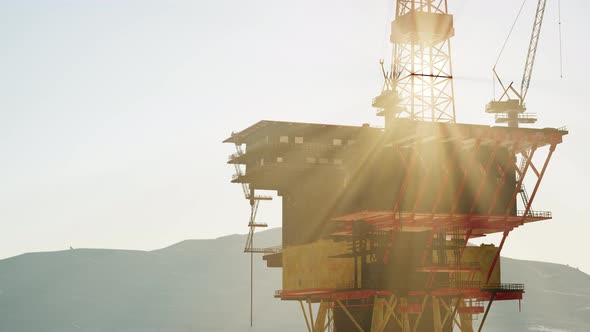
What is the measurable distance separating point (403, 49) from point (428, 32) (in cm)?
411

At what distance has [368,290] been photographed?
309ft

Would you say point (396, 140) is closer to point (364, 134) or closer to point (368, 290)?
point (368, 290)

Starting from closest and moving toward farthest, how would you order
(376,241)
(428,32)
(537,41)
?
(376,241) → (428,32) → (537,41)

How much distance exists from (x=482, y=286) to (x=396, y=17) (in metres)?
39.0

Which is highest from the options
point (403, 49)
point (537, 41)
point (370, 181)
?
point (537, 41)

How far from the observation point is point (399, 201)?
89.9 meters

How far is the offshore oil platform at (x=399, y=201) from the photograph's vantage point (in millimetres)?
91812

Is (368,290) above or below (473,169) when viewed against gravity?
below

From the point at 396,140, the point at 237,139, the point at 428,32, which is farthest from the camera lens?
the point at 237,139

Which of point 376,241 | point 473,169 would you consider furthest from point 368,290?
point 473,169

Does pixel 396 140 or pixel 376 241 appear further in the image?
pixel 376 241

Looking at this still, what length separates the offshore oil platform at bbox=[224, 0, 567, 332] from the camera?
91812 mm

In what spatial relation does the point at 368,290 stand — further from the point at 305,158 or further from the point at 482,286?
the point at 305,158

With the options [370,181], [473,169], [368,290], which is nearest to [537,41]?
[473,169]
